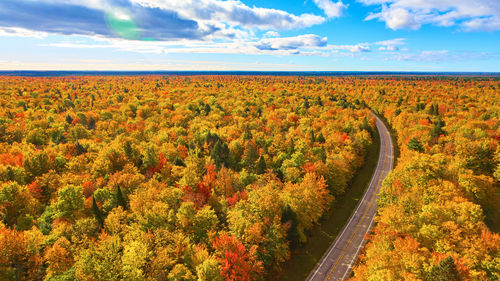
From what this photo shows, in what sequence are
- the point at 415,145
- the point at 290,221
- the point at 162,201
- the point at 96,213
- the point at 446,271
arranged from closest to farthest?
the point at 446,271 → the point at 290,221 → the point at 96,213 → the point at 162,201 → the point at 415,145

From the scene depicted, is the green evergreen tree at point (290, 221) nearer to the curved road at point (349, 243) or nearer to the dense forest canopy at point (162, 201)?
the dense forest canopy at point (162, 201)

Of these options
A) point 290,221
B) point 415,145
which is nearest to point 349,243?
point 290,221

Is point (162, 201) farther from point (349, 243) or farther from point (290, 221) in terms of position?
point (349, 243)

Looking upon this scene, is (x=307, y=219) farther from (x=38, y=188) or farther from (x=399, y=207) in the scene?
(x=38, y=188)

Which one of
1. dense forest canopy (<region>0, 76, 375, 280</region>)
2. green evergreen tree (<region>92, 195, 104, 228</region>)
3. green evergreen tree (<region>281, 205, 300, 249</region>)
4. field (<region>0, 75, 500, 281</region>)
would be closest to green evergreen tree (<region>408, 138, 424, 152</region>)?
field (<region>0, 75, 500, 281</region>)

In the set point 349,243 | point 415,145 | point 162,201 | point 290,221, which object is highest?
point 415,145

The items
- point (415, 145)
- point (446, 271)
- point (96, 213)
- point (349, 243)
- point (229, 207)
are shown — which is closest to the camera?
point (446, 271)

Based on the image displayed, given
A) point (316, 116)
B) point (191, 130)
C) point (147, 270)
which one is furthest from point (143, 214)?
point (316, 116)
